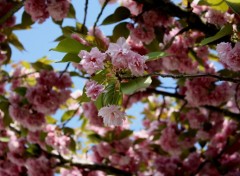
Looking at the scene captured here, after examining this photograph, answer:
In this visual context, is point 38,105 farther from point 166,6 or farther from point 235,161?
point 235,161

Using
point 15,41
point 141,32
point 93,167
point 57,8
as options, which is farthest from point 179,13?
point 93,167

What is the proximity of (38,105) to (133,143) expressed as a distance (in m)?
1.19

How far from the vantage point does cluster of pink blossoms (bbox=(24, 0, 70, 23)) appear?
2.64 m

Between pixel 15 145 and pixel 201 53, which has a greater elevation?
pixel 201 53

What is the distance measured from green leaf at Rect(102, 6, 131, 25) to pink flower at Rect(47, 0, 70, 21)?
11.2 inches

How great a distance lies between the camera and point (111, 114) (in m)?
1.51

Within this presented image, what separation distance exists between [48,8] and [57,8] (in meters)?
0.08

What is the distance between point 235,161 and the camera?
361cm

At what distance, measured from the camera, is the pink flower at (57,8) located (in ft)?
8.73

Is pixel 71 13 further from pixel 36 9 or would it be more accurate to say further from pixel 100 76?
pixel 100 76

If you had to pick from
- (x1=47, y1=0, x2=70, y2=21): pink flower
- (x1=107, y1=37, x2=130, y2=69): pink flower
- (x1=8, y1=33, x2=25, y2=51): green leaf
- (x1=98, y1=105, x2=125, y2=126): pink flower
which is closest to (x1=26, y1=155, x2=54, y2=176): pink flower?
(x1=8, y1=33, x2=25, y2=51): green leaf

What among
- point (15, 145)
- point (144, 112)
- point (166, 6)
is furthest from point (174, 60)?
point (144, 112)

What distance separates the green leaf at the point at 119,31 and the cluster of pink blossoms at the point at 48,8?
326 millimetres

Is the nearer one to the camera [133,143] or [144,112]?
[133,143]
